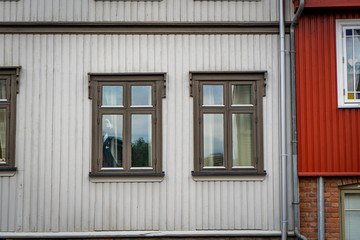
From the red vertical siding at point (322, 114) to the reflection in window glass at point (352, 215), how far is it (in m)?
0.54

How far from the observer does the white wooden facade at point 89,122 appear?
8.19 metres

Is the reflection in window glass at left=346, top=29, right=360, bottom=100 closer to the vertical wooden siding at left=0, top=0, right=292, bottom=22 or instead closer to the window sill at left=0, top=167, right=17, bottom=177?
the vertical wooden siding at left=0, top=0, right=292, bottom=22

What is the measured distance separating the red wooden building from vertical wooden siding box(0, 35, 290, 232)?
1.76 feet

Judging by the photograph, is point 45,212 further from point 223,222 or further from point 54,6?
point 54,6

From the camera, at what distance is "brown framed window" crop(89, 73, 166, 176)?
8305 millimetres

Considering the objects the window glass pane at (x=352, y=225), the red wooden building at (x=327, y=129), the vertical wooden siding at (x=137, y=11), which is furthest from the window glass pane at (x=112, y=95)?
the window glass pane at (x=352, y=225)

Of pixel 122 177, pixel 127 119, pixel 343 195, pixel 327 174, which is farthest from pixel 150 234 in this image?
pixel 343 195

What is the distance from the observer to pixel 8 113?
831 cm

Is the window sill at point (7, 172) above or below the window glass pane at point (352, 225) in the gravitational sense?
above

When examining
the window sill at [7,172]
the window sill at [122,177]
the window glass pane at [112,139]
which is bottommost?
the window sill at [122,177]

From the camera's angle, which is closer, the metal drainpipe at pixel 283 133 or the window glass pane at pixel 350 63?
the metal drainpipe at pixel 283 133

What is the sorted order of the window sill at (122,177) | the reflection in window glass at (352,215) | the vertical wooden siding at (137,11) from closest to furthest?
1. the window sill at (122,177)
2. the reflection in window glass at (352,215)
3. the vertical wooden siding at (137,11)

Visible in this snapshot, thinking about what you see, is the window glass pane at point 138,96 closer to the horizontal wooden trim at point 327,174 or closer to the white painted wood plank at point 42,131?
the white painted wood plank at point 42,131

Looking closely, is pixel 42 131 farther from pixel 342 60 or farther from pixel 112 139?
pixel 342 60
